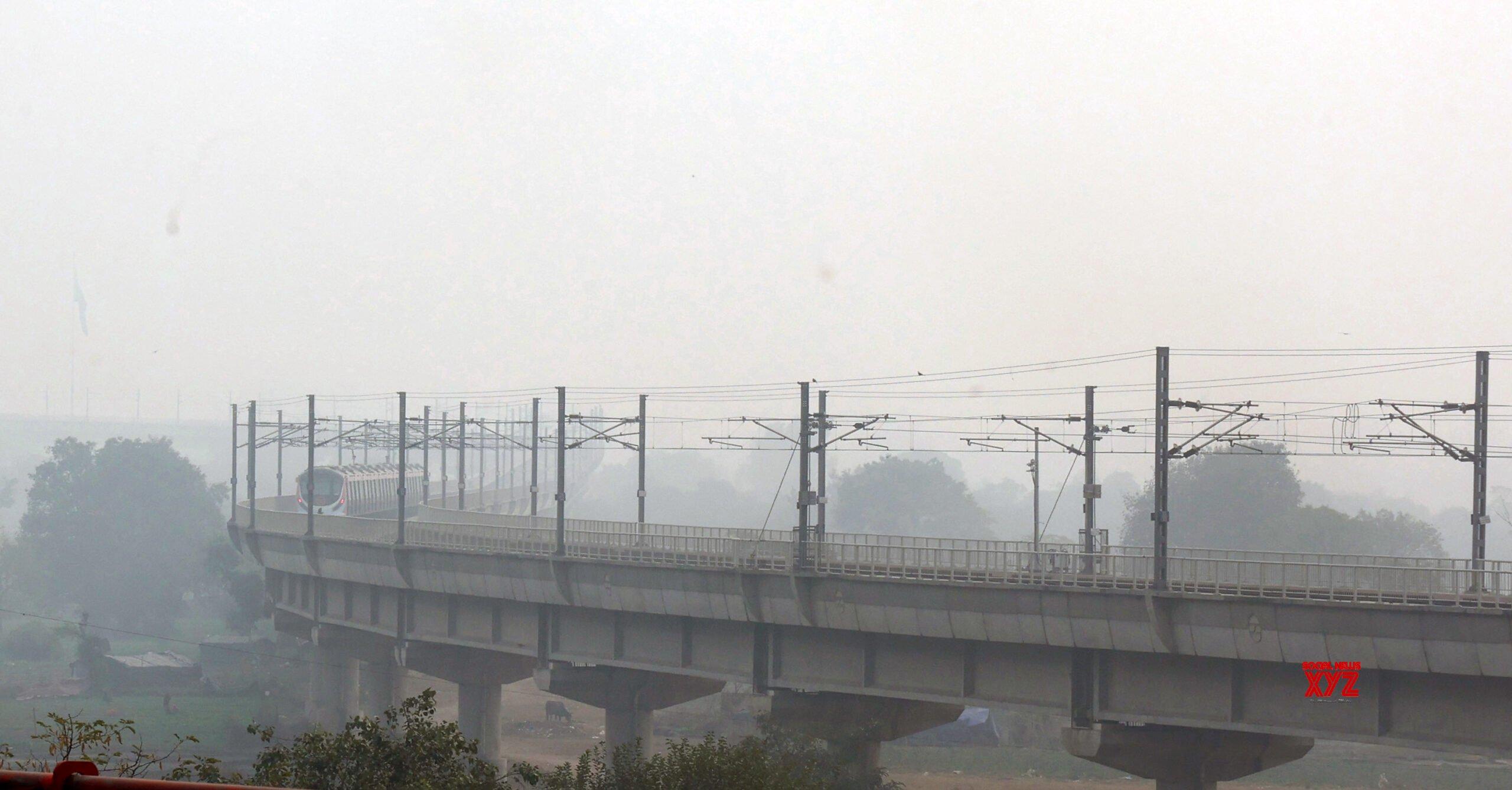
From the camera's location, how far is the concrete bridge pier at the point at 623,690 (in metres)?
48.7

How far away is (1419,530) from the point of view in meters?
118

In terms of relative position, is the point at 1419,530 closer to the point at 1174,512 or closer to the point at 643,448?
the point at 1174,512

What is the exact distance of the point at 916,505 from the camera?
177875mm

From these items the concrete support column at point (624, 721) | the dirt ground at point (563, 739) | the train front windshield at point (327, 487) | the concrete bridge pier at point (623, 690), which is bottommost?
the dirt ground at point (563, 739)

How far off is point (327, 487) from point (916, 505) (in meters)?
109

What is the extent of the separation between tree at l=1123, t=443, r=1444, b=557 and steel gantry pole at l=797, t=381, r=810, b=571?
7626cm

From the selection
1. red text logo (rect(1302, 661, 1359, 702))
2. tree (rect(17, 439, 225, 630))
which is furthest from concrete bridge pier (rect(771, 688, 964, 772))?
tree (rect(17, 439, 225, 630))

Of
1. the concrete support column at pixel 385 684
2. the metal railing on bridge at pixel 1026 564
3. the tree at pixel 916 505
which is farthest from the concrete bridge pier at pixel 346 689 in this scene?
the tree at pixel 916 505

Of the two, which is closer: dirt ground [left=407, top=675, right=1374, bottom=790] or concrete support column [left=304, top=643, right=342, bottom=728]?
dirt ground [left=407, top=675, right=1374, bottom=790]

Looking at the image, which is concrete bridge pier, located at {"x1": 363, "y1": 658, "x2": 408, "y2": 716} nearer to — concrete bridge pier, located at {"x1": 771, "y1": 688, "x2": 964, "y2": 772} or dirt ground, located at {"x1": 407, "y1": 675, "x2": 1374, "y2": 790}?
dirt ground, located at {"x1": 407, "y1": 675, "x2": 1374, "y2": 790}

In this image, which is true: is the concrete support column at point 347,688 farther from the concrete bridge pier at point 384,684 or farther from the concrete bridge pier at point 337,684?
the concrete bridge pier at point 384,684

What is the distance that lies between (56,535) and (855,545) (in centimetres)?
10565

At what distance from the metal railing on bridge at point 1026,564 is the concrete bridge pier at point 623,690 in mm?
5097

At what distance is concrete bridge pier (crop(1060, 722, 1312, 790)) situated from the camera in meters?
33.2
